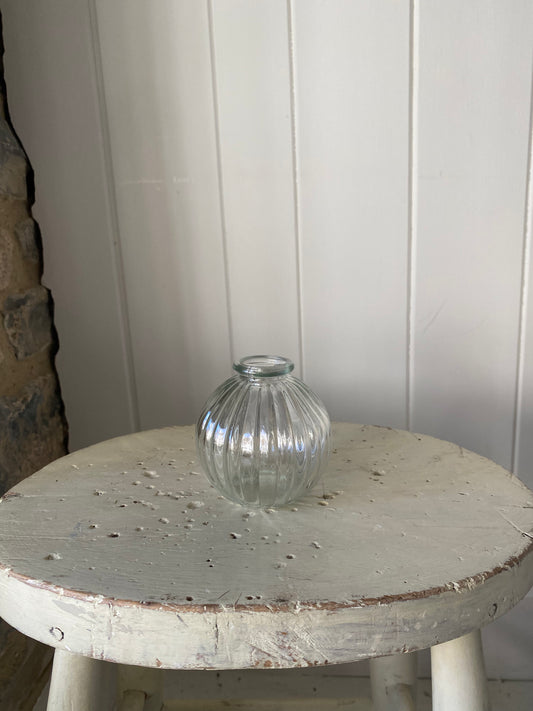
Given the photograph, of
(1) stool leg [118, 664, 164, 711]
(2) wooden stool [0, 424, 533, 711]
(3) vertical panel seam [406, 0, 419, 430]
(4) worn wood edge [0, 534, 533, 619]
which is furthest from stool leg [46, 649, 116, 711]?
(3) vertical panel seam [406, 0, 419, 430]

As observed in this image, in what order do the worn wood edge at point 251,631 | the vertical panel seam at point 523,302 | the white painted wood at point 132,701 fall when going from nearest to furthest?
the worn wood edge at point 251,631 < the white painted wood at point 132,701 < the vertical panel seam at point 523,302

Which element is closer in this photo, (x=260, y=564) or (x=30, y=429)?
(x=260, y=564)

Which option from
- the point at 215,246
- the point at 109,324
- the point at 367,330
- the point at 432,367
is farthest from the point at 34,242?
the point at 432,367

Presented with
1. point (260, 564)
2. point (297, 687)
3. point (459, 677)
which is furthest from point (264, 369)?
point (297, 687)

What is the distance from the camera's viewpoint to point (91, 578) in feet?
1.48

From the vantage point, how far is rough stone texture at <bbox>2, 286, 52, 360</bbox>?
0.80 m

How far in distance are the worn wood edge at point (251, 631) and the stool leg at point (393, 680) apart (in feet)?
1.15

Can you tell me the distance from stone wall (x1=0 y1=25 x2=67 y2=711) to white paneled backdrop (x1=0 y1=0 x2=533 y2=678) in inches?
1.7

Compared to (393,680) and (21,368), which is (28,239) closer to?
(21,368)

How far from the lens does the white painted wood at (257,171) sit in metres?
0.81

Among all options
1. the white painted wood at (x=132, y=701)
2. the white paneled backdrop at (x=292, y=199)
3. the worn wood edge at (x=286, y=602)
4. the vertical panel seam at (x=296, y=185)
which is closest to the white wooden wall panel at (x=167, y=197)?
the white paneled backdrop at (x=292, y=199)

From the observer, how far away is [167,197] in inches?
34.3

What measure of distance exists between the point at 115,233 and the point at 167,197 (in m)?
0.10

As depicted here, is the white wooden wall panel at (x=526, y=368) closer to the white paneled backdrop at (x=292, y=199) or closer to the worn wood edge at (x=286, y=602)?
the white paneled backdrop at (x=292, y=199)
